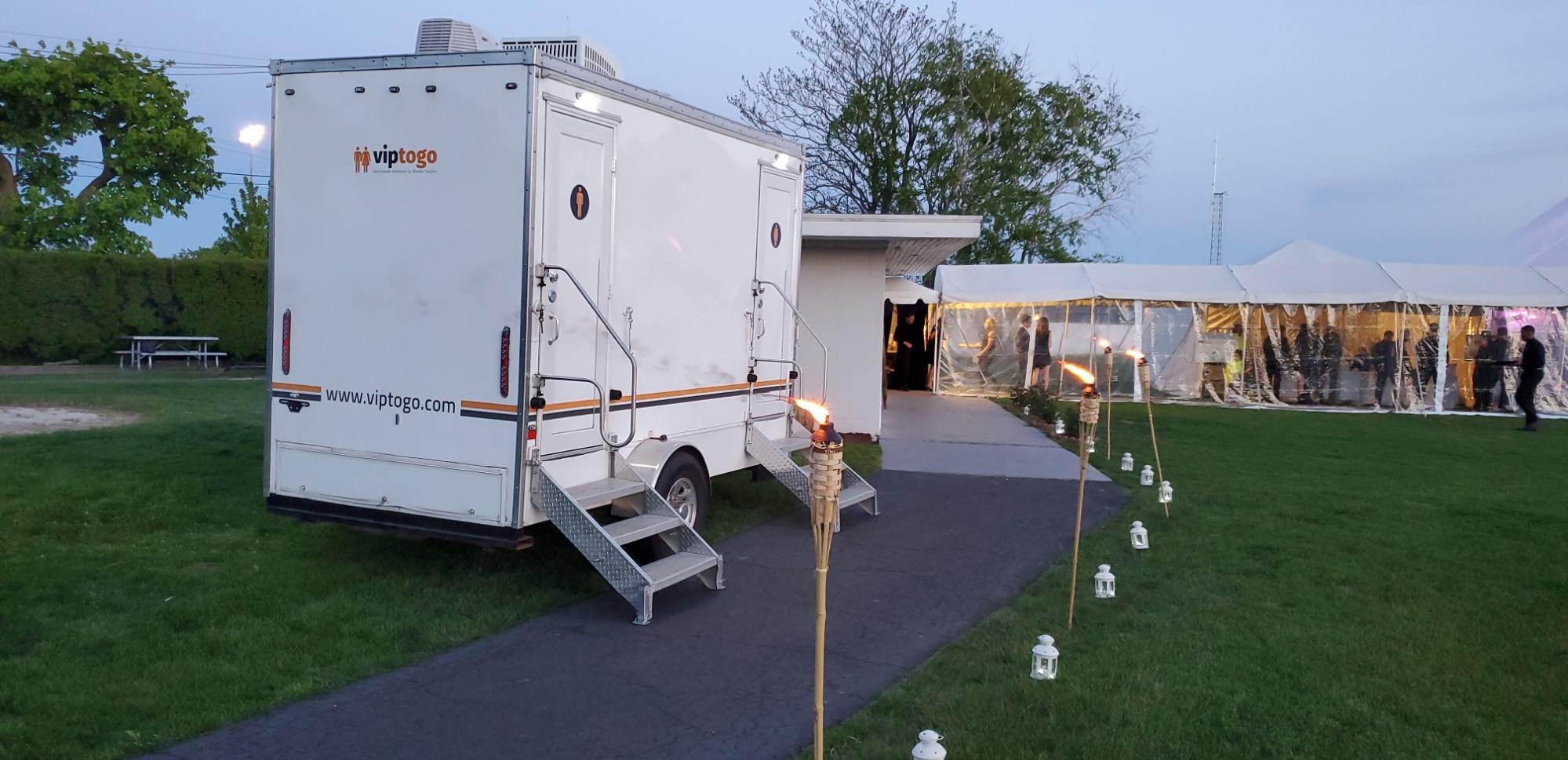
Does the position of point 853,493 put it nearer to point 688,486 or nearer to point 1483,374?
point 688,486

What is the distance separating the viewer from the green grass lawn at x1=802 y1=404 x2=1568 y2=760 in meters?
4.46

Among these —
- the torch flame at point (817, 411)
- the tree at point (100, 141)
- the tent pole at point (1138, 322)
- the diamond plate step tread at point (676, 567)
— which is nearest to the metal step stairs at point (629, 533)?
the diamond plate step tread at point (676, 567)

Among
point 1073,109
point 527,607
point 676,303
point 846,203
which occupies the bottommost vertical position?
point 527,607

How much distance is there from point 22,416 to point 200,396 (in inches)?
134

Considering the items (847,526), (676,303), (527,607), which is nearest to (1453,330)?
(847,526)

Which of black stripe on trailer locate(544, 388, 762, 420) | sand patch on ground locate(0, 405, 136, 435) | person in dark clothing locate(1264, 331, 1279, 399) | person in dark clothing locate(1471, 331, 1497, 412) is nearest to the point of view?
black stripe on trailer locate(544, 388, 762, 420)

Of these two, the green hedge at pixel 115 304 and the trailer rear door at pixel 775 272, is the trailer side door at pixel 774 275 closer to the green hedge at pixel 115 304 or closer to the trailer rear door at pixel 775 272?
the trailer rear door at pixel 775 272

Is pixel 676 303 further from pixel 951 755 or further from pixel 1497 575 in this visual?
pixel 1497 575

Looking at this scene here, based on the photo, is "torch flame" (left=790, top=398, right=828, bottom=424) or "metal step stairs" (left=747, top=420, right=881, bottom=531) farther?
"metal step stairs" (left=747, top=420, right=881, bottom=531)

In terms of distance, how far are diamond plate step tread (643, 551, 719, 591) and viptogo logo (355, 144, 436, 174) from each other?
2633 mm

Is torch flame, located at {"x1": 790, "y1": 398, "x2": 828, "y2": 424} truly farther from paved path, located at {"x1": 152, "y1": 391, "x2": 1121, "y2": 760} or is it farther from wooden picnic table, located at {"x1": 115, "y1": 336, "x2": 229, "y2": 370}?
wooden picnic table, located at {"x1": 115, "y1": 336, "x2": 229, "y2": 370}

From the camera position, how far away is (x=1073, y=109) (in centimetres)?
3325

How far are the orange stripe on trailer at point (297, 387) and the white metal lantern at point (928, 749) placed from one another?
439cm

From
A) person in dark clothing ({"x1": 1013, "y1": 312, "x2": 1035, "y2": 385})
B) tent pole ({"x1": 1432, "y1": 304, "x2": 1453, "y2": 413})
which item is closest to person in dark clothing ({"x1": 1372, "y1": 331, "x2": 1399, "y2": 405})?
tent pole ({"x1": 1432, "y1": 304, "x2": 1453, "y2": 413})
